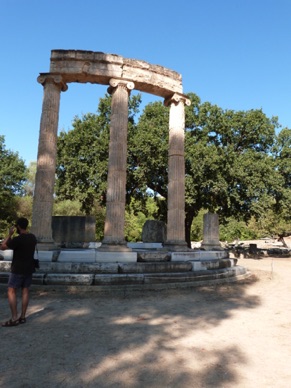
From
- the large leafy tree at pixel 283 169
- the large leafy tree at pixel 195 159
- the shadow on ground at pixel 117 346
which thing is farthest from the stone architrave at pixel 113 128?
the large leafy tree at pixel 283 169

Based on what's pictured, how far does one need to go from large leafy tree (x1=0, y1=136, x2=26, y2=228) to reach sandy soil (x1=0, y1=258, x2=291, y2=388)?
23483 millimetres

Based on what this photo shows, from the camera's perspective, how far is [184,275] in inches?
378

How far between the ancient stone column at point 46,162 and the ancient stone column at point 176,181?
4.70 metres

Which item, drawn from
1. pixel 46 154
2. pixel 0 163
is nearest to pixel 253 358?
pixel 46 154

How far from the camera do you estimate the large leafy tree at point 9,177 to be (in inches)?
1128

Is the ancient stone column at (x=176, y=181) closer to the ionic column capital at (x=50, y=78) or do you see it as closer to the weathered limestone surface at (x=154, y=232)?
the ionic column capital at (x=50, y=78)

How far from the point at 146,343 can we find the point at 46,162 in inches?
331

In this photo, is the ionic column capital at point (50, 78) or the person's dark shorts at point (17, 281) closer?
the person's dark shorts at point (17, 281)

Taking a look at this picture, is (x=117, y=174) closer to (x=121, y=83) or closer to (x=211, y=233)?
(x=121, y=83)

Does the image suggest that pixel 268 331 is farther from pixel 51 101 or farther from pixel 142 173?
pixel 142 173

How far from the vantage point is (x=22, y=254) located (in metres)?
5.35

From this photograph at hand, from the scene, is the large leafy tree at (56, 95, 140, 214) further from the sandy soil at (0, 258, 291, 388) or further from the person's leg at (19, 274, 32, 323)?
the person's leg at (19, 274, 32, 323)

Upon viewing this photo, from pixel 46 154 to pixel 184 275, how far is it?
6596 mm

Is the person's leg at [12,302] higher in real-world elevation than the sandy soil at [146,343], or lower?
higher
